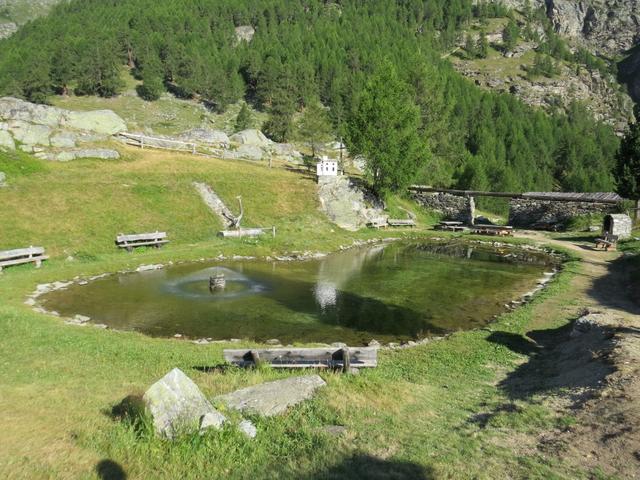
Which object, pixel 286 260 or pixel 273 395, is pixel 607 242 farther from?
pixel 273 395

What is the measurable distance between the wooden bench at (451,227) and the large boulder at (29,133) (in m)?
49.0

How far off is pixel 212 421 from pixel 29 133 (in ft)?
175

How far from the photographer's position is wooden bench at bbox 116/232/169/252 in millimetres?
35781

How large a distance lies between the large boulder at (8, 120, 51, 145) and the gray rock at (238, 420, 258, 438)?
51.9 metres

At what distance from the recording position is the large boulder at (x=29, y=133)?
49.2 m

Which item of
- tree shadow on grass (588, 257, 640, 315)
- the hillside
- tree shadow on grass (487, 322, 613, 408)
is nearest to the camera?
tree shadow on grass (487, 322, 613, 408)

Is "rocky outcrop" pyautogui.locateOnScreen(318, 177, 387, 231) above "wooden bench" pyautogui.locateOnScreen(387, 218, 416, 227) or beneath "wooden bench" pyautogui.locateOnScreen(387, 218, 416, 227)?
above

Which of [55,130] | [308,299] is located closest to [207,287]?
[308,299]

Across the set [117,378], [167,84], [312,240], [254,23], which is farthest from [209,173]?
[254,23]

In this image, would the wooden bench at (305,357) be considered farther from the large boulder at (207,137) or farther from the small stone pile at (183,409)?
the large boulder at (207,137)

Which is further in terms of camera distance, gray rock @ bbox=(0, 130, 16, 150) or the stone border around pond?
gray rock @ bbox=(0, 130, 16, 150)

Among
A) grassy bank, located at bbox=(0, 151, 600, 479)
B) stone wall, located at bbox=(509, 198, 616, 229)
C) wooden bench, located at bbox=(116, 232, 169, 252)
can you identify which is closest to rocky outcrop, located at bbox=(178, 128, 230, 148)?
wooden bench, located at bbox=(116, 232, 169, 252)

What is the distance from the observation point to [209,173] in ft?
170

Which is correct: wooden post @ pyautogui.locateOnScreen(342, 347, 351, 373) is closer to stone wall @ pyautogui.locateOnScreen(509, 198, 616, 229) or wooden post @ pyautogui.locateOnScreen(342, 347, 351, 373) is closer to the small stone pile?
the small stone pile
